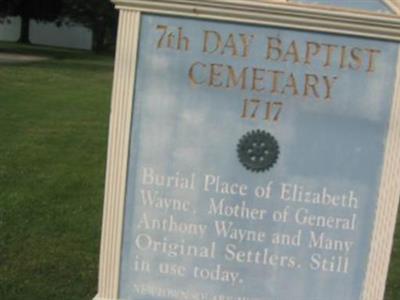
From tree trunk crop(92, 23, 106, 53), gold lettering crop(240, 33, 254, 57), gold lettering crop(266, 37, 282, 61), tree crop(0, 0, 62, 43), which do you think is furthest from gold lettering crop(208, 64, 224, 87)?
tree trunk crop(92, 23, 106, 53)

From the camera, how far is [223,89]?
3.60 m

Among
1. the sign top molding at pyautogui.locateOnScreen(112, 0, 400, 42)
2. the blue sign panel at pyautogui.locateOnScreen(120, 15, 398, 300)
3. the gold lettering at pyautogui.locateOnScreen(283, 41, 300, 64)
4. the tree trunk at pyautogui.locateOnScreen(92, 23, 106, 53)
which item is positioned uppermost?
the sign top molding at pyautogui.locateOnScreen(112, 0, 400, 42)

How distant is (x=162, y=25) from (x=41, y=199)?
415cm

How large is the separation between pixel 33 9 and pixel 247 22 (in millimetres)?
32434

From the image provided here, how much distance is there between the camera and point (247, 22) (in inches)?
139

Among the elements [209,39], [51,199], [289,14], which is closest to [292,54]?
[289,14]

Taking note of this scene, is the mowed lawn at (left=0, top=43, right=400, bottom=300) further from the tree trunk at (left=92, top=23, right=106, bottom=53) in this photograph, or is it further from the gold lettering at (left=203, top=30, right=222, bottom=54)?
the tree trunk at (left=92, top=23, right=106, bottom=53)

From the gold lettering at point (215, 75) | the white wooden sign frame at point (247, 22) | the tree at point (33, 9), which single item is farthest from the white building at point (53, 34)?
the gold lettering at point (215, 75)

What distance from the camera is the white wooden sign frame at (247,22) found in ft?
11.4

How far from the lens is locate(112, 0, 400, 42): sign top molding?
3.46m

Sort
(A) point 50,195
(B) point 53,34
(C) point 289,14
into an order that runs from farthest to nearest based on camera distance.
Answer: (B) point 53,34, (A) point 50,195, (C) point 289,14

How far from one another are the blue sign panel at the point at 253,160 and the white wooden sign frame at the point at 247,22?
43 mm

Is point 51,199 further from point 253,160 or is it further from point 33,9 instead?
point 33,9

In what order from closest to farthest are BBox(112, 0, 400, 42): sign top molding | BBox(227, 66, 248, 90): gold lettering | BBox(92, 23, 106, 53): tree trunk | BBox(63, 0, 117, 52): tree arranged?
BBox(112, 0, 400, 42): sign top molding < BBox(227, 66, 248, 90): gold lettering < BBox(63, 0, 117, 52): tree < BBox(92, 23, 106, 53): tree trunk
